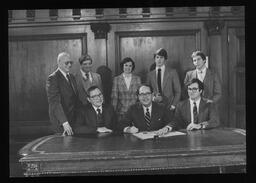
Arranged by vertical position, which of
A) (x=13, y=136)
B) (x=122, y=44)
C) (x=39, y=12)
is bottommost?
(x=13, y=136)

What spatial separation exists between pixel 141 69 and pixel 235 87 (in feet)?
2.81

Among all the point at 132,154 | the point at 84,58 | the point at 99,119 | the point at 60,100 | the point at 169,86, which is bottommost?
the point at 132,154

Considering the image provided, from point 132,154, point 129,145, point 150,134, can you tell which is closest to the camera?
point 132,154

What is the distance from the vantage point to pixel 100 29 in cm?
355

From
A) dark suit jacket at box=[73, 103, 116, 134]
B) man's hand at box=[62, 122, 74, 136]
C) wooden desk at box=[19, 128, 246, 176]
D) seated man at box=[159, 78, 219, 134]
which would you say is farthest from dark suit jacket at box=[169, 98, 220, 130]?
man's hand at box=[62, 122, 74, 136]

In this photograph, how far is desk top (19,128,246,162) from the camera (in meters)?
3.21

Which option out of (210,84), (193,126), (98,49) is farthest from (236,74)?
(98,49)

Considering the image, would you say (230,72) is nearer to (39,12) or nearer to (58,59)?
(58,59)

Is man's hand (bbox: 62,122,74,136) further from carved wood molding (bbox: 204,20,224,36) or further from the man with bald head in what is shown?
carved wood molding (bbox: 204,20,224,36)

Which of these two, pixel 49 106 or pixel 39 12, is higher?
pixel 39 12

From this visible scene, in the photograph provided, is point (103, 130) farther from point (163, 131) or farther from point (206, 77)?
point (206, 77)

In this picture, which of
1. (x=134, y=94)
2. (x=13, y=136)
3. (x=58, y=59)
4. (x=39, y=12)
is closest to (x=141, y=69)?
(x=134, y=94)

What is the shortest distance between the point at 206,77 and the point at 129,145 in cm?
92

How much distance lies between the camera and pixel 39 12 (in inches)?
139
